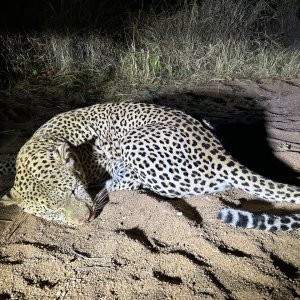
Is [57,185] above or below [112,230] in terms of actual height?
above

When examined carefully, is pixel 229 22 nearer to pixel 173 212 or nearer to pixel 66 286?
pixel 173 212

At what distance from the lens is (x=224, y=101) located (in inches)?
321

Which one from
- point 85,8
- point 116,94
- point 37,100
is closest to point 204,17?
point 85,8

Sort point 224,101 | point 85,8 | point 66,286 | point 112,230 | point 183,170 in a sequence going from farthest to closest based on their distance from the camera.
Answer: point 85,8 → point 224,101 → point 183,170 → point 112,230 → point 66,286

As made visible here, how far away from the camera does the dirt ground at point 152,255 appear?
2.92 m

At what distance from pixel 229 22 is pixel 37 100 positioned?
18.3 feet

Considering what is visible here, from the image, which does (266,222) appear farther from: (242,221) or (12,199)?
(12,199)

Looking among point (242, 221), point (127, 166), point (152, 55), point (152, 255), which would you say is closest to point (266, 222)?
point (242, 221)

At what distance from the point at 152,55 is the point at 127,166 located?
18.0 feet

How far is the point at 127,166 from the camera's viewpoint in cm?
474

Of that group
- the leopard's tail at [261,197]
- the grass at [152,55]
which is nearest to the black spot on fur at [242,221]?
the leopard's tail at [261,197]

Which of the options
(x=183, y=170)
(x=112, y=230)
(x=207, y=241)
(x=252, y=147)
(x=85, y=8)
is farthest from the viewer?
(x=85, y=8)

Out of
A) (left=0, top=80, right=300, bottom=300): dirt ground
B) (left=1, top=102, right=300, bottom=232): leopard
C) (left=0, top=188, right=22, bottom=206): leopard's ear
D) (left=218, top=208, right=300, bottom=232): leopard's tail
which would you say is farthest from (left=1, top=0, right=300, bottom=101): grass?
(left=218, top=208, right=300, bottom=232): leopard's tail

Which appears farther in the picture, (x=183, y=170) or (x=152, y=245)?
(x=183, y=170)
